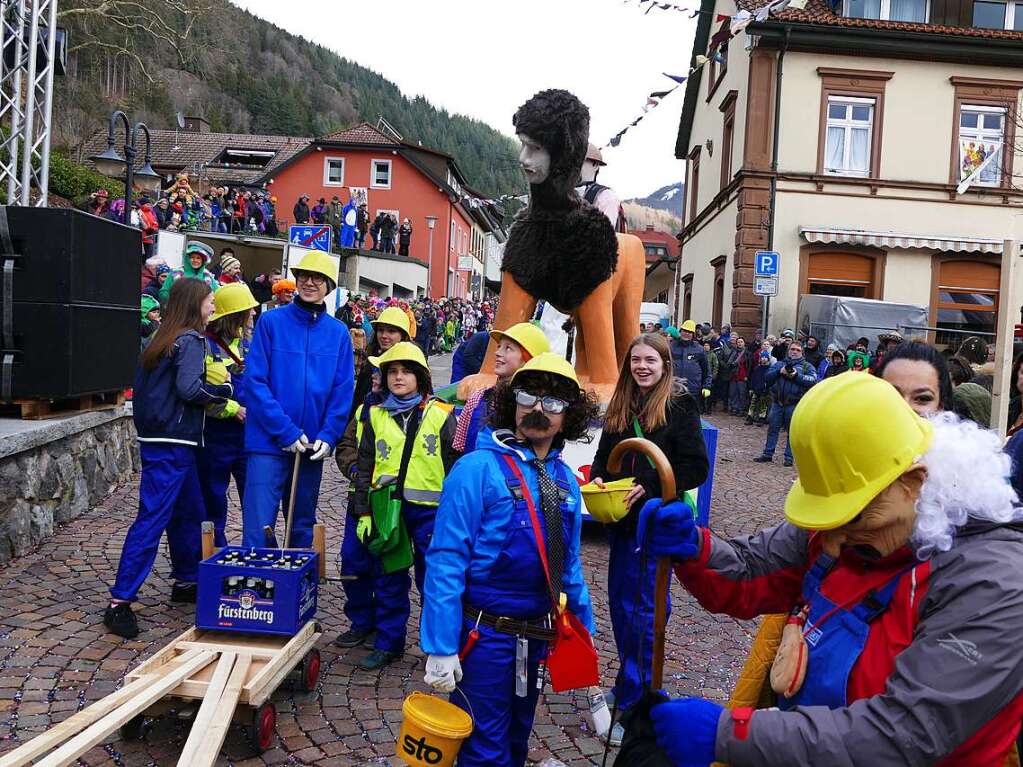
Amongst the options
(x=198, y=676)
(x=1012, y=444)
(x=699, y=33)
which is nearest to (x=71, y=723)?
(x=198, y=676)

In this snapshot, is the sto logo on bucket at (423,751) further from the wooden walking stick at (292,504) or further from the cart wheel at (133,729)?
the wooden walking stick at (292,504)

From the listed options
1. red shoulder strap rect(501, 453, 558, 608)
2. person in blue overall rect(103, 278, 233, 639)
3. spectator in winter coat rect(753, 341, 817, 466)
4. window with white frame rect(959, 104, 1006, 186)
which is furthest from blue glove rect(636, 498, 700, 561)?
window with white frame rect(959, 104, 1006, 186)

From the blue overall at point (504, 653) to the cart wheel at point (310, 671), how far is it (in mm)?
1301

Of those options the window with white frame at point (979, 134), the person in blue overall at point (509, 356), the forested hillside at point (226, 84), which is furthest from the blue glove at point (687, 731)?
the window with white frame at point (979, 134)

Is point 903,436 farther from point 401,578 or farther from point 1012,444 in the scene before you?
point 401,578

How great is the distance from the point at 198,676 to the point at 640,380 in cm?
235

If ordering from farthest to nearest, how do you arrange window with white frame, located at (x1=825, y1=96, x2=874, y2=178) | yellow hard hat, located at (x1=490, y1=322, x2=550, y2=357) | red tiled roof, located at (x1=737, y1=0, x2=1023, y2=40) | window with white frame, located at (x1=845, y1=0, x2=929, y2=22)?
window with white frame, located at (x1=845, y1=0, x2=929, y2=22) → window with white frame, located at (x1=825, y1=96, x2=874, y2=178) → red tiled roof, located at (x1=737, y1=0, x2=1023, y2=40) → yellow hard hat, located at (x1=490, y1=322, x2=550, y2=357)

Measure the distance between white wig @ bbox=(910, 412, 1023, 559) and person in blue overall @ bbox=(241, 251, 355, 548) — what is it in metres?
3.42

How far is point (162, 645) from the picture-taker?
4336 mm

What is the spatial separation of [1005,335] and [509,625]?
13.5 ft

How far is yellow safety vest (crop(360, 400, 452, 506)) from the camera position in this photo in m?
4.19

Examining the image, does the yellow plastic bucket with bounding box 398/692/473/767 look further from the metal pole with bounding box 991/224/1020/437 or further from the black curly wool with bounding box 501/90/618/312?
the metal pole with bounding box 991/224/1020/437

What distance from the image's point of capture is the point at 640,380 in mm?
4031

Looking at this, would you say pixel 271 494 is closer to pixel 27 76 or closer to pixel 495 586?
pixel 495 586
